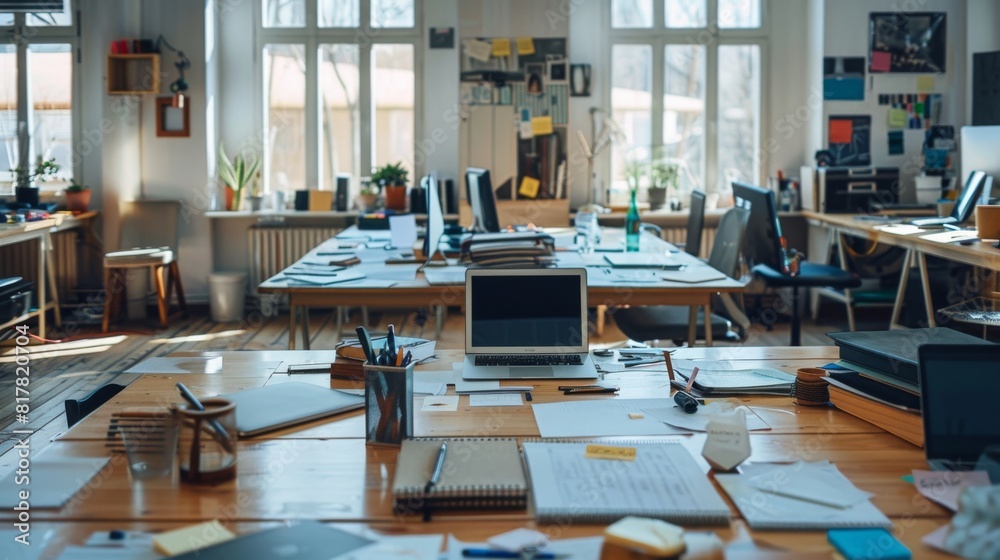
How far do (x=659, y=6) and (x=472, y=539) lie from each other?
660 centimetres

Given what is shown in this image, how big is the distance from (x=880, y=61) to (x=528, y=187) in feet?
8.43

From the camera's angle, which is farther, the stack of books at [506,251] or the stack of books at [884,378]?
the stack of books at [506,251]

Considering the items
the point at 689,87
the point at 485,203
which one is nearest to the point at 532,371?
the point at 485,203

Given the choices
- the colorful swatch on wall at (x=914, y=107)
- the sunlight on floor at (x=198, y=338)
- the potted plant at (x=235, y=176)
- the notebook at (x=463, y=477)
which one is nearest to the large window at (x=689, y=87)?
the colorful swatch on wall at (x=914, y=107)

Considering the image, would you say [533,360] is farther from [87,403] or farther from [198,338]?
[198,338]

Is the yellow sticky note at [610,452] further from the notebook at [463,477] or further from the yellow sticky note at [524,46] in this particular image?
the yellow sticky note at [524,46]

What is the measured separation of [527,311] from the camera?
8.54 ft

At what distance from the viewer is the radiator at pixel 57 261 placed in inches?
285

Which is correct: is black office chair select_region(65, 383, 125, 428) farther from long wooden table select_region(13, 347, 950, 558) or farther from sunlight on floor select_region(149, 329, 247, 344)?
sunlight on floor select_region(149, 329, 247, 344)

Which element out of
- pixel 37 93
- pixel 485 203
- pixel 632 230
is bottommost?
pixel 632 230

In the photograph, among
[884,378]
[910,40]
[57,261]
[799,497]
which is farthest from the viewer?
[57,261]

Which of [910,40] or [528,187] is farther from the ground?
[910,40]

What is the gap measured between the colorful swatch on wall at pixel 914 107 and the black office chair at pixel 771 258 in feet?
6.06

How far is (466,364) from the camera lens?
99.6 inches
